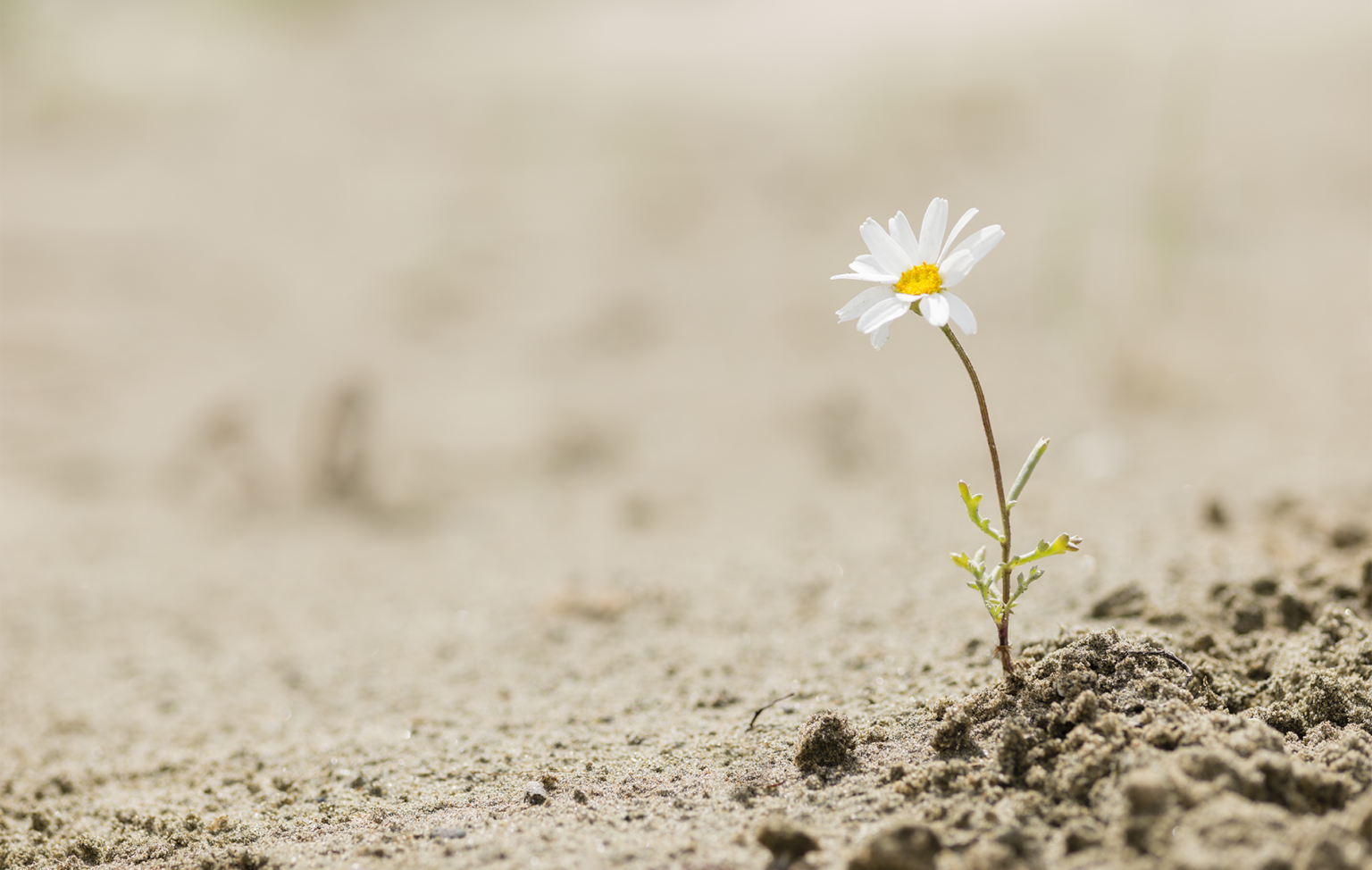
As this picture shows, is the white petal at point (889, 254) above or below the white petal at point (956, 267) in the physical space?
above

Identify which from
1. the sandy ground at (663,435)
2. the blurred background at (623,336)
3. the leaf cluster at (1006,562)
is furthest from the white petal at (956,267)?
the blurred background at (623,336)

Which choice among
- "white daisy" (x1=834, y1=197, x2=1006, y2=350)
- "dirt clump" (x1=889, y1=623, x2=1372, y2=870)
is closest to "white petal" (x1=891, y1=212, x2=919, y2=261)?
"white daisy" (x1=834, y1=197, x2=1006, y2=350)

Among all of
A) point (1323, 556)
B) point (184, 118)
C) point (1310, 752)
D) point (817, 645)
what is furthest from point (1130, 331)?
point (184, 118)

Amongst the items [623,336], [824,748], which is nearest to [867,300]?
[824,748]

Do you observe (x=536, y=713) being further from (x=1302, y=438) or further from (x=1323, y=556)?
(x=1302, y=438)

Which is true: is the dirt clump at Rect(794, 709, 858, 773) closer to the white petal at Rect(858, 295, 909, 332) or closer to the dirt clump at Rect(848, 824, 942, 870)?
the dirt clump at Rect(848, 824, 942, 870)

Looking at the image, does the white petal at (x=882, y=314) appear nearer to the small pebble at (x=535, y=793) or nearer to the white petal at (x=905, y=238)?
the white petal at (x=905, y=238)
